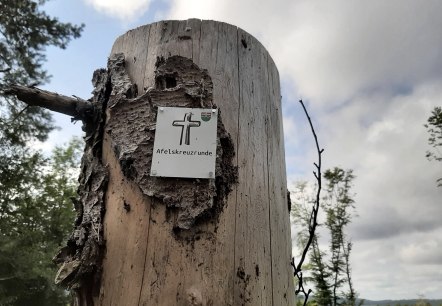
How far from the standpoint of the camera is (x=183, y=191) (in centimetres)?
112

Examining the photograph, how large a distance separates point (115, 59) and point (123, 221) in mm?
642

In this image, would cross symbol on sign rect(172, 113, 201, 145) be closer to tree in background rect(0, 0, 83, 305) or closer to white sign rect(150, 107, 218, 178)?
white sign rect(150, 107, 218, 178)

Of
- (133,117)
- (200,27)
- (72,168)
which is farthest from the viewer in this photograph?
(72,168)

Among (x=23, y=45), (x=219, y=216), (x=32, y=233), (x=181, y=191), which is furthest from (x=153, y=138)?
(x=32, y=233)

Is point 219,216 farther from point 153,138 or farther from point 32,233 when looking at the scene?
point 32,233

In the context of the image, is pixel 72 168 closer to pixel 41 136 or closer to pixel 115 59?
pixel 41 136

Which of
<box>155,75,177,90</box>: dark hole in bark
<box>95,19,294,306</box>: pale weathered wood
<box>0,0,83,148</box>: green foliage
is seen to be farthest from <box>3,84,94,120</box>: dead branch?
<box>0,0,83,148</box>: green foliage

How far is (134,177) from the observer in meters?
1.16

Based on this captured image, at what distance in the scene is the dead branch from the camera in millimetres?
1271

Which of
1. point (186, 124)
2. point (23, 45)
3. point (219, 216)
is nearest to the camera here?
point (219, 216)

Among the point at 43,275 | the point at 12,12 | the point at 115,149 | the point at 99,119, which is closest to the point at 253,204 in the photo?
the point at 115,149

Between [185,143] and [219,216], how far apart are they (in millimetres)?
277

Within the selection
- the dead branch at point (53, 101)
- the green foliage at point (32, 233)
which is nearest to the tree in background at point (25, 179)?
the green foliage at point (32, 233)

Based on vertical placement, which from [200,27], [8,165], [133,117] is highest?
[8,165]
